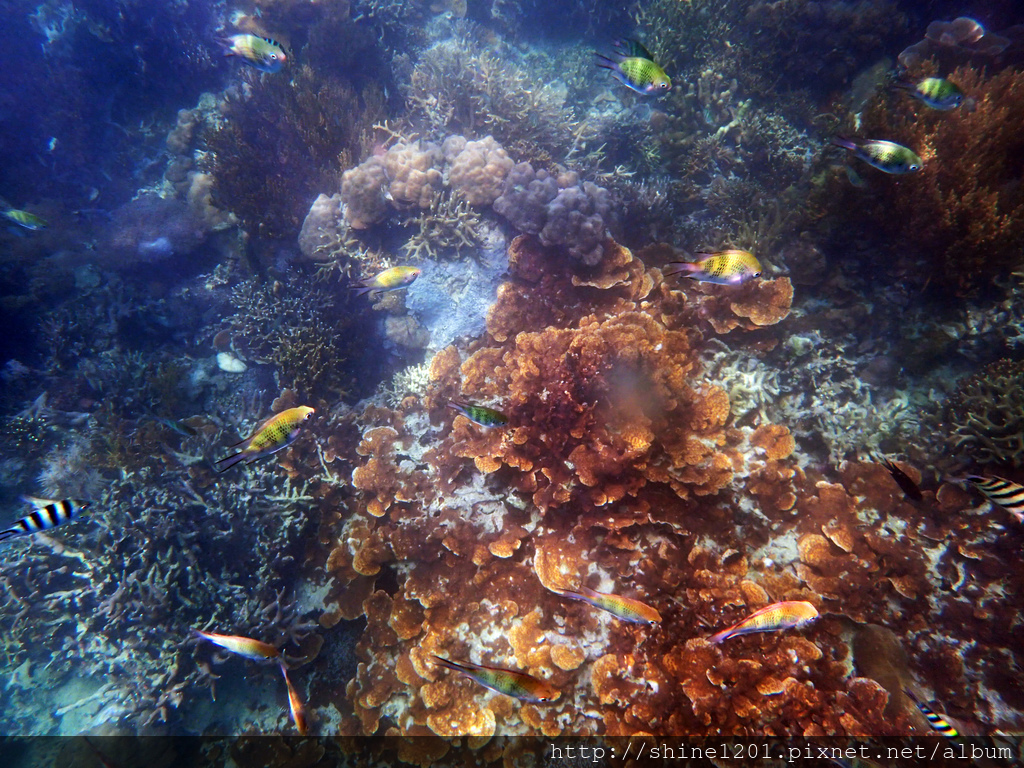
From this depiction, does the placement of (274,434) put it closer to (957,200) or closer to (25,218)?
(25,218)

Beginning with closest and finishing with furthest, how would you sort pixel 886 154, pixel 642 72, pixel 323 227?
pixel 886 154
pixel 642 72
pixel 323 227

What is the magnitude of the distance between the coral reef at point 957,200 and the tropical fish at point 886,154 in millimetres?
1032

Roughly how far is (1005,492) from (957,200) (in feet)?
11.1

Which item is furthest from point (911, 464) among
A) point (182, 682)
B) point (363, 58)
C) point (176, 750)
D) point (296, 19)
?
point (296, 19)

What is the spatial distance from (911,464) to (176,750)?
8.01m

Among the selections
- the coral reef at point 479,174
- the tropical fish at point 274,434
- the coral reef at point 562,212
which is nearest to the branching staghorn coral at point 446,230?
the coral reef at point 479,174

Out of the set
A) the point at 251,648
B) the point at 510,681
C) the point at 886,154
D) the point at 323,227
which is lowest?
the point at 251,648

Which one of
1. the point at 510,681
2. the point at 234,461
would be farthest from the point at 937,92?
the point at 234,461

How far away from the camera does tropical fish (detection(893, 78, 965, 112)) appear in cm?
402

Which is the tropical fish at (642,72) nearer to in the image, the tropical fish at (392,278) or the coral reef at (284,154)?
the tropical fish at (392,278)

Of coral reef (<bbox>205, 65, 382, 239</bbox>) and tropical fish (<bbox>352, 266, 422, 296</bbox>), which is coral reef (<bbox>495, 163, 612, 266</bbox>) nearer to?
tropical fish (<bbox>352, 266, 422, 296</bbox>)

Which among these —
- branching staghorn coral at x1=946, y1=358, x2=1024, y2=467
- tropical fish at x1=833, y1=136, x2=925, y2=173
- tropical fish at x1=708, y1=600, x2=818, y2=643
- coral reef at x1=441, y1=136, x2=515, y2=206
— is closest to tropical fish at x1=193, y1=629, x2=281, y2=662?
tropical fish at x1=708, y1=600, x2=818, y2=643

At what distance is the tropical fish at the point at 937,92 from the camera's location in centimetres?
402

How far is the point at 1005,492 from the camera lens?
258 centimetres
